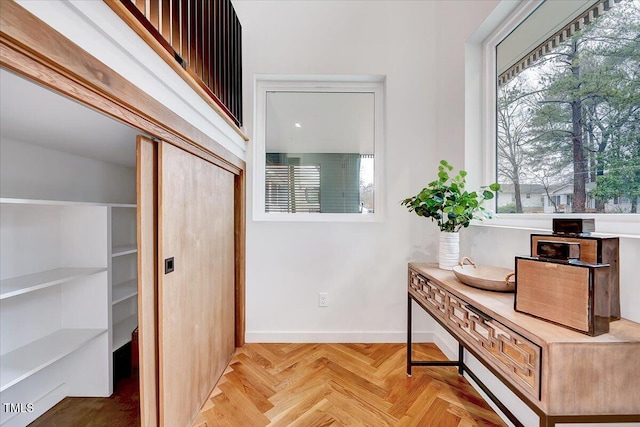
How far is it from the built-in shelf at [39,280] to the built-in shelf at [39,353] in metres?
0.33

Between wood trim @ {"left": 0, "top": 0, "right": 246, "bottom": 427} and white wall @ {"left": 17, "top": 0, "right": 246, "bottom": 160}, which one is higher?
white wall @ {"left": 17, "top": 0, "right": 246, "bottom": 160}

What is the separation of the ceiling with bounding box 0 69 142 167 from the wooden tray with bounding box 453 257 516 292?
1.61m

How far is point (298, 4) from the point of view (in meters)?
2.28

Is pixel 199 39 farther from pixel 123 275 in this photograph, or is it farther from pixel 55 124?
pixel 123 275

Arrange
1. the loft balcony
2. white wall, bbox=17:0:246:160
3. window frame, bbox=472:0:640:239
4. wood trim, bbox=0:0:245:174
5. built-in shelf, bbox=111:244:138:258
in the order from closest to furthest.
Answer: wood trim, bbox=0:0:245:174 → white wall, bbox=17:0:246:160 → the loft balcony → window frame, bbox=472:0:640:239 → built-in shelf, bbox=111:244:138:258

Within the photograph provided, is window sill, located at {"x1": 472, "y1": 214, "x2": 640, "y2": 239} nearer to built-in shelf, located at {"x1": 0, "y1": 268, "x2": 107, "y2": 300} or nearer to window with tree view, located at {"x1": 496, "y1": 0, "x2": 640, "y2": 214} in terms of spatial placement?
window with tree view, located at {"x1": 496, "y1": 0, "x2": 640, "y2": 214}

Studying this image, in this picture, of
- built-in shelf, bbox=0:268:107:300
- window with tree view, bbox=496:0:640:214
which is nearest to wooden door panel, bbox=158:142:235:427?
built-in shelf, bbox=0:268:107:300

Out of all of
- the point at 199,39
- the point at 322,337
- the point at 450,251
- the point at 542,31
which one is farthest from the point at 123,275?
the point at 542,31

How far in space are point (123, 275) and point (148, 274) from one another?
4.61 feet

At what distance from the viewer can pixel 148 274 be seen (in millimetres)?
1096

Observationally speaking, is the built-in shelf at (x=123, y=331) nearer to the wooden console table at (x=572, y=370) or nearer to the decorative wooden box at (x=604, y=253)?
the wooden console table at (x=572, y=370)

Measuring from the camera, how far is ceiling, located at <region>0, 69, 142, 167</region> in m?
0.84

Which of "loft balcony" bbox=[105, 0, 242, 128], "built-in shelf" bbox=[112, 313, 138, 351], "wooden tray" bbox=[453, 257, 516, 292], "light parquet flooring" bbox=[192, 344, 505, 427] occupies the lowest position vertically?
"light parquet flooring" bbox=[192, 344, 505, 427]

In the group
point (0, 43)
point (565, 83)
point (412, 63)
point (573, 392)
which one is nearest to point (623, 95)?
point (565, 83)
